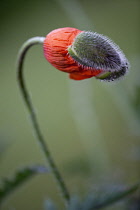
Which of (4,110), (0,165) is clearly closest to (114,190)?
(0,165)

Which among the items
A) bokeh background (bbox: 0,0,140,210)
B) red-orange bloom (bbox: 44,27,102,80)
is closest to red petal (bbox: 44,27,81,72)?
red-orange bloom (bbox: 44,27,102,80)

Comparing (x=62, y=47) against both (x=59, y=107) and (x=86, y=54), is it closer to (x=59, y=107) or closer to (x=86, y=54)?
(x=86, y=54)

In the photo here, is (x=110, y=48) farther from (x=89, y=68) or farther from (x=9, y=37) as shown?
(x=9, y=37)

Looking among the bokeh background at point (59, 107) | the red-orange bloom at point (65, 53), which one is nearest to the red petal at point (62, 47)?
the red-orange bloom at point (65, 53)

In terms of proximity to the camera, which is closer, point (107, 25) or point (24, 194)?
point (24, 194)

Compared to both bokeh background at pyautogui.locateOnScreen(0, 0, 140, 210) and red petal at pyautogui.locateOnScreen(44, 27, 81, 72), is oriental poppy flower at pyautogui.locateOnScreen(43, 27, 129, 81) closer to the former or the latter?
red petal at pyautogui.locateOnScreen(44, 27, 81, 72)

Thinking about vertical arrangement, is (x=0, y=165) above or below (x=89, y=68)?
below

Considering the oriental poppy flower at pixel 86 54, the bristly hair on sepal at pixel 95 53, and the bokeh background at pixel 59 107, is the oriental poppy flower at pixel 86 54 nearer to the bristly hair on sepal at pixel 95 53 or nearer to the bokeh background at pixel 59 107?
the bristly hair on sepal at pixel 95 53
